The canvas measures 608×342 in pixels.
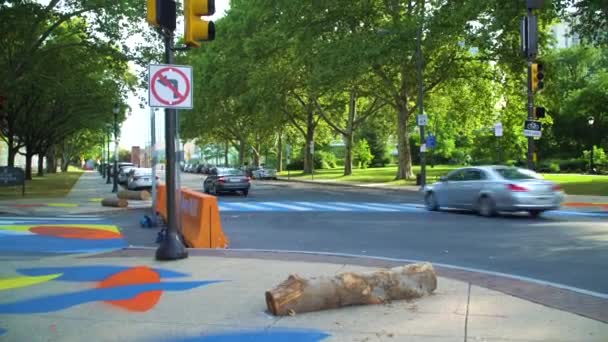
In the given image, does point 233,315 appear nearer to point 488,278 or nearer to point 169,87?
point 488,278

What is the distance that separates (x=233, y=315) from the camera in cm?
626

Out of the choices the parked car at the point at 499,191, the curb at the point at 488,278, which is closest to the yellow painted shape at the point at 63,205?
the curb at the point at 488,278

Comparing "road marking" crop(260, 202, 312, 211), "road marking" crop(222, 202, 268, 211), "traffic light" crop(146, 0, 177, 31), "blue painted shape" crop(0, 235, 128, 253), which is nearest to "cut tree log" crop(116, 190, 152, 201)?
"road marking" crop(222, 202, 268, 211)

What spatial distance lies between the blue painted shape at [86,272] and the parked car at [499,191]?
1097 centimetres

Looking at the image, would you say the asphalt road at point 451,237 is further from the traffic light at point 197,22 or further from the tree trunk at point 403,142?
the tree trunk at point 403,142

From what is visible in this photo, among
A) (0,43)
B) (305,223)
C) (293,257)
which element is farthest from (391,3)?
(293,257)

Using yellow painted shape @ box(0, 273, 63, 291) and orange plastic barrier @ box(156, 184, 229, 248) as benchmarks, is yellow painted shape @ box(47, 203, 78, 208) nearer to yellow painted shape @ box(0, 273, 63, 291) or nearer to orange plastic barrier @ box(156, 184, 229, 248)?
orange plastic barrier @ box(156, 184, 229, 248)

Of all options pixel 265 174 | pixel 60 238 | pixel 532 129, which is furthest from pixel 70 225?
pixel 265 174

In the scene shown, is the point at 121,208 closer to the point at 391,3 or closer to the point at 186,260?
the point at 186,260

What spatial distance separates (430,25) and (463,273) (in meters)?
25.1

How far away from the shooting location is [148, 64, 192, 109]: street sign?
934 centimetres

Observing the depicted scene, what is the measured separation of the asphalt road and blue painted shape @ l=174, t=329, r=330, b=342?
3.97 m

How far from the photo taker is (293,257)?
32.4ft

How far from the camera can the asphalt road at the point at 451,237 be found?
9.30 m
